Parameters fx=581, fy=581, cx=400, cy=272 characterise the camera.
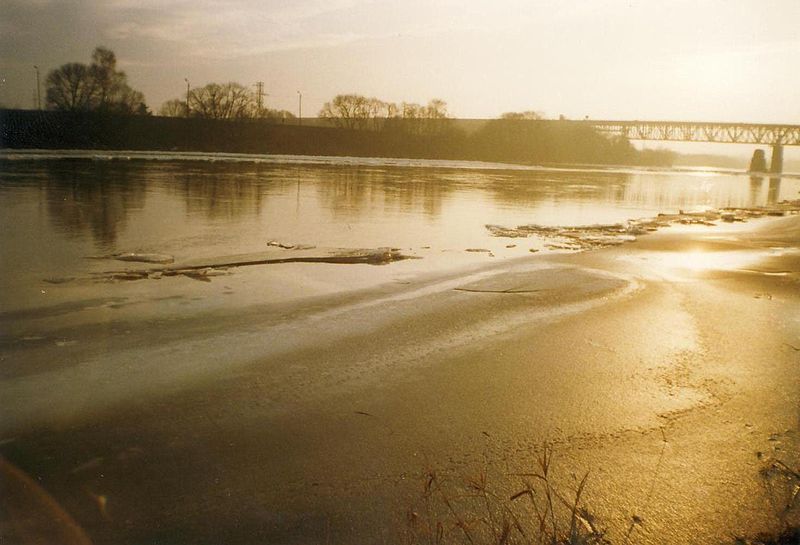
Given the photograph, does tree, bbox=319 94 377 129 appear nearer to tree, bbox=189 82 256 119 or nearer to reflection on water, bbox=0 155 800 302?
tree, bbox=189 82 256 119

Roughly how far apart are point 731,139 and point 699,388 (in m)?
164

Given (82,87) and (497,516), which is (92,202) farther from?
(82,87)

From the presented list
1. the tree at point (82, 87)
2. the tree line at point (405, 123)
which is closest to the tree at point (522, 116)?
the tree line at point (405, 123)

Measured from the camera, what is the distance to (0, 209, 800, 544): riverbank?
136 inches

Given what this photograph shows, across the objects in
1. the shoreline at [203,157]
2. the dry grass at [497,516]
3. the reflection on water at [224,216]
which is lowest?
the dry grass at [497,516]

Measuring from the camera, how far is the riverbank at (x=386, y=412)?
3.46 meters

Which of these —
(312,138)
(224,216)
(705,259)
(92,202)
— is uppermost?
(312,138)

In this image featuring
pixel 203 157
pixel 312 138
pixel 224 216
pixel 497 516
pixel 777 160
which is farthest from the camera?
pixel 777 160

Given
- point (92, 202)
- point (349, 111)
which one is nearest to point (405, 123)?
point (349, 111)

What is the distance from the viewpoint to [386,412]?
4695mm

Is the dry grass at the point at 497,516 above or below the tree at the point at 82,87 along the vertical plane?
below

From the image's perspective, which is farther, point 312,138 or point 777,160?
point 777,160

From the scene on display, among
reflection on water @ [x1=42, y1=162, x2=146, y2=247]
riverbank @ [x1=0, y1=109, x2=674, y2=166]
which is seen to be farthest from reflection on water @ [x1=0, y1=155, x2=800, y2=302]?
riverbank @ [x1=0, y1=109, x2=674, y2=166]

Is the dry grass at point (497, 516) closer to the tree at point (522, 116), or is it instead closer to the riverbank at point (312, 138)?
the riverbank at point (312, 138)
